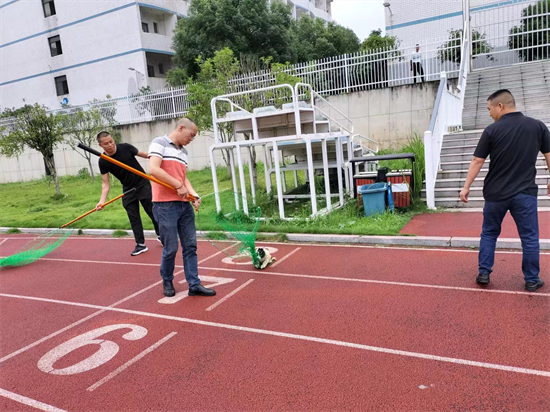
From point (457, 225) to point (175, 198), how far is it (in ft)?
16.3

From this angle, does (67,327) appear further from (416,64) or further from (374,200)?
(416,64)

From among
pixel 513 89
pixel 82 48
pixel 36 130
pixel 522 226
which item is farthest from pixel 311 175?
pixel 82 48

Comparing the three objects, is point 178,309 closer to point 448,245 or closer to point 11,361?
point 11,361

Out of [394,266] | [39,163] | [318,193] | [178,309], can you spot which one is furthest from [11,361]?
[39,163]

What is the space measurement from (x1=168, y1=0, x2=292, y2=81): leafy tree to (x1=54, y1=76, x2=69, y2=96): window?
34.8 feet

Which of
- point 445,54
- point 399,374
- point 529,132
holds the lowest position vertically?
point 399,374

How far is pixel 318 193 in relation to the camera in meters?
10.8

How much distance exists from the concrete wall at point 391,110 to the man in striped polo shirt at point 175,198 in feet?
35.4

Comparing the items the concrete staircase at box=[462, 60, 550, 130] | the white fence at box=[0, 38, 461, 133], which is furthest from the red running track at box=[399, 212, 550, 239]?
the white fence at box=[0, 38, 461, 133]

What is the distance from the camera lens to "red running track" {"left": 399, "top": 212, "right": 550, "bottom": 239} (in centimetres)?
646

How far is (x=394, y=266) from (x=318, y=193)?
5363 millimetres

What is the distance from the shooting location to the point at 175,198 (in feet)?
15.3

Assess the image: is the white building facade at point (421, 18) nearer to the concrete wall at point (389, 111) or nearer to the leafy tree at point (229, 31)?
the leafy tree at point (229, 31)

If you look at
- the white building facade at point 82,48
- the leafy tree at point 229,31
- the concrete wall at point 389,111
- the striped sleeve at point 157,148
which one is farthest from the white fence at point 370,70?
the white building facade at point 82,48
